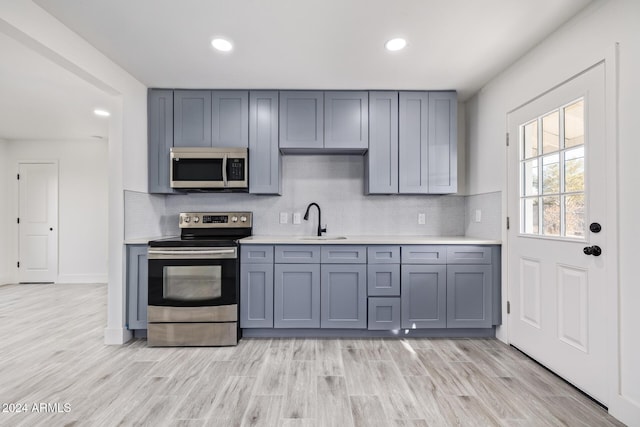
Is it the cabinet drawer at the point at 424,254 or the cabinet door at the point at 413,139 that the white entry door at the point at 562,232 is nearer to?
the cabinet drawer at the point at 424,254

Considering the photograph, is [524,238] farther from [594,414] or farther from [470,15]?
[470,15]

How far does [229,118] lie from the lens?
9.66 feet

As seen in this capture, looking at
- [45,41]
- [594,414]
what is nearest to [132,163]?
[45,41]

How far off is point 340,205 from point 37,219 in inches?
212

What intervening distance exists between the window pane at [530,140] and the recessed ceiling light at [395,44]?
3.94 ft

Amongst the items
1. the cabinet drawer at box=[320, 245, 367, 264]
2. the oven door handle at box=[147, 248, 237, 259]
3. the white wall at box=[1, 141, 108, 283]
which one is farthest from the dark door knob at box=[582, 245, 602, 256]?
the white wall at box=[1, 141, 108, 283]

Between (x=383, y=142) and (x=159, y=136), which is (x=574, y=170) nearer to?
(x=383, y=142)

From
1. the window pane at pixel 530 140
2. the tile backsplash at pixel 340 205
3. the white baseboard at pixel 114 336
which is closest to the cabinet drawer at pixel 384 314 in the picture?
the tile backsplash at pixel 340 205

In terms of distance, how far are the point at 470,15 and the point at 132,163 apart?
9.78ft

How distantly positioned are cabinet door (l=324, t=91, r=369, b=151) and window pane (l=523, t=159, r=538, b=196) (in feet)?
4.57

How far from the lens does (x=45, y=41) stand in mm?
1873

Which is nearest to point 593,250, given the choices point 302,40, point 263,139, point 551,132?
point 551,132

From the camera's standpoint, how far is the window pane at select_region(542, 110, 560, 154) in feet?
6.75

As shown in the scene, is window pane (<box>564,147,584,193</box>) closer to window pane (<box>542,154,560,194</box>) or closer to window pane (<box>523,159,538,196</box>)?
window pane (<box>542,154,560,194</box>)
